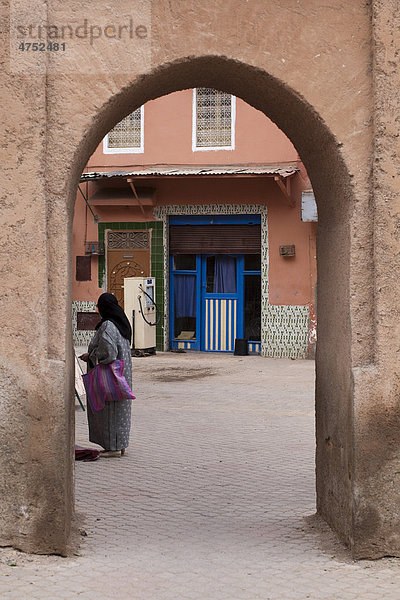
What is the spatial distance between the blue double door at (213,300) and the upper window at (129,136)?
7.94 ft

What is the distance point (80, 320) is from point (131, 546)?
45.5 feet

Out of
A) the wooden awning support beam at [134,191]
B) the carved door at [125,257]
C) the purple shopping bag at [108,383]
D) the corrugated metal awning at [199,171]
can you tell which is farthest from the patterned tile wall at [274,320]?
the purple shopping bag at [108,383]

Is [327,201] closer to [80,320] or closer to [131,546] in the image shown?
[131,546]

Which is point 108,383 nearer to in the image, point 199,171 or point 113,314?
point 113,314

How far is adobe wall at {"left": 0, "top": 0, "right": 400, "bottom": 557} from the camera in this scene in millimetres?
5051

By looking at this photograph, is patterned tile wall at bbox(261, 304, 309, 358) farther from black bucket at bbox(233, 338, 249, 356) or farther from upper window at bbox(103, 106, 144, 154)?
upper window at bbox(103, 106, 144, 154)

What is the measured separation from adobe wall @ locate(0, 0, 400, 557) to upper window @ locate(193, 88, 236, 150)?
12.9 metres

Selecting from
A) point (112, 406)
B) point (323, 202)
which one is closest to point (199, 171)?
point (112, 406)

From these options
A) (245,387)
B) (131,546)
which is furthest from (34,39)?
(245,387)

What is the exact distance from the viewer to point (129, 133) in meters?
18.5

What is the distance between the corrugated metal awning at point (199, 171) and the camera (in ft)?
55.8

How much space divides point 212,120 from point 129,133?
1756 mm

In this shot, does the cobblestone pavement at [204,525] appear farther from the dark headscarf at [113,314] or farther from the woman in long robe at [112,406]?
→ the dark headscarf at [113,314]

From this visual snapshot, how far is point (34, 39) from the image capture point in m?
5.12
